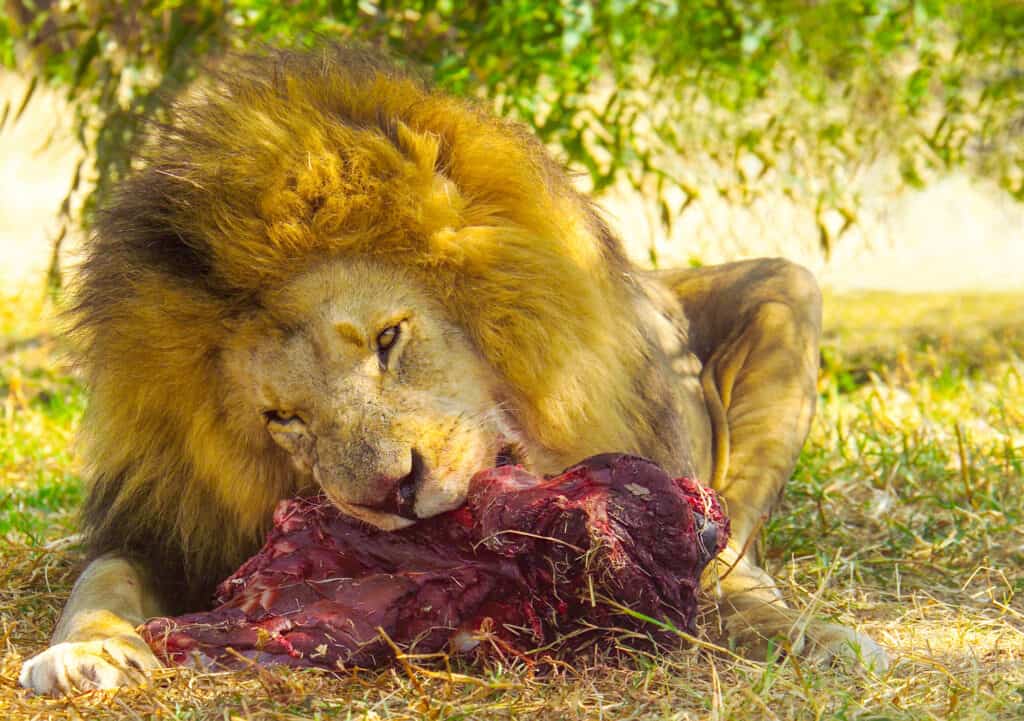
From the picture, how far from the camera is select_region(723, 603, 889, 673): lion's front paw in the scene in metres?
2.46

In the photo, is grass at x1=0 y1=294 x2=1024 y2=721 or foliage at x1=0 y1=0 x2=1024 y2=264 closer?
grass at x1=0 y1=294 x2=1024 y2=721

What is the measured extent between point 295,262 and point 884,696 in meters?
1.27

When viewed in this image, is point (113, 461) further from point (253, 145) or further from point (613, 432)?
point (613, 432)

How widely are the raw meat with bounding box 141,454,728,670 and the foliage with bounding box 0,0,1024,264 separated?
2710 millimetres

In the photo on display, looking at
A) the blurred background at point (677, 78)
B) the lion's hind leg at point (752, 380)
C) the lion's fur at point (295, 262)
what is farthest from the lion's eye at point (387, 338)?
the blurred background at point (677, 78)

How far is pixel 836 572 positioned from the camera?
3.33 m

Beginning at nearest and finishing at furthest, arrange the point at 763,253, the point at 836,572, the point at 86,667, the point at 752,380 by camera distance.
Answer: the point at 86,667 → the point at 836,572 → the point at 752,380 → the point at 763,253

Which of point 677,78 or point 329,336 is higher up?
point 677,78

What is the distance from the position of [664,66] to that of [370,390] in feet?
12.1

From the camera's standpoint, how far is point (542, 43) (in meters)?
5.30

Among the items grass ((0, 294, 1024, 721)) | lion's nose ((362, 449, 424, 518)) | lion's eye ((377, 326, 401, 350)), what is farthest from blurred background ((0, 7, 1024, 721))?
lion's eye ((377, 326, 401, 350))

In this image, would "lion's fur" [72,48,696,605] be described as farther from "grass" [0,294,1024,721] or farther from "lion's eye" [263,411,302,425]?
"grass" [0,294,1024,721]

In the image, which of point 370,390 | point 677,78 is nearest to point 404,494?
point 370,390

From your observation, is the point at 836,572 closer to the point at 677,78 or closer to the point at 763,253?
the point at 677,78
